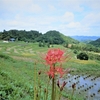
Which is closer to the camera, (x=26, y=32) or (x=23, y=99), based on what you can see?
(x=23, y=99)

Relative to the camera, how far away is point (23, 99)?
5.30 m

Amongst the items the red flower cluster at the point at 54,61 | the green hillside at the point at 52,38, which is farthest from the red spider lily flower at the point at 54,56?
the green hillside at the point at 52,38

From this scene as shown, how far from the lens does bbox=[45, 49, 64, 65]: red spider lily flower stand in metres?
1.13

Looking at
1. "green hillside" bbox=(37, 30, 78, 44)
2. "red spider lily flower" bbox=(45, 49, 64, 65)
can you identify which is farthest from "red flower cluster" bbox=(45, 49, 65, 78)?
A: "green hillside" bbox=(37, 30, 78, 44)

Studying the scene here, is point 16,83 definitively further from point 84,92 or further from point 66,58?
point 66,58

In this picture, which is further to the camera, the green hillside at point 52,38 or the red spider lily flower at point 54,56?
the green hillside at point 52,38

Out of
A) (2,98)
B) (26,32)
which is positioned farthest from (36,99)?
(26,32)

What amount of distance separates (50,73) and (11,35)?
211 ft

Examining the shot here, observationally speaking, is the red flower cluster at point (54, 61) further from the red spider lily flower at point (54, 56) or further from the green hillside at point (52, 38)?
the green hillside at point (52, 38)

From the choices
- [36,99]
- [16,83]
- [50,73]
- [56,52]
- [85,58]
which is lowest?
[85,58]

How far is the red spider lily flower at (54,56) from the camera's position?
44.6 inches

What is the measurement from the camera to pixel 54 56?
116cm

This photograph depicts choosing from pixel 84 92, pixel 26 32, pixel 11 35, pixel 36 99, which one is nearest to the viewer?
pixel 36 99

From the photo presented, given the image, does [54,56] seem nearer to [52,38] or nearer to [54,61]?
[54,61]
